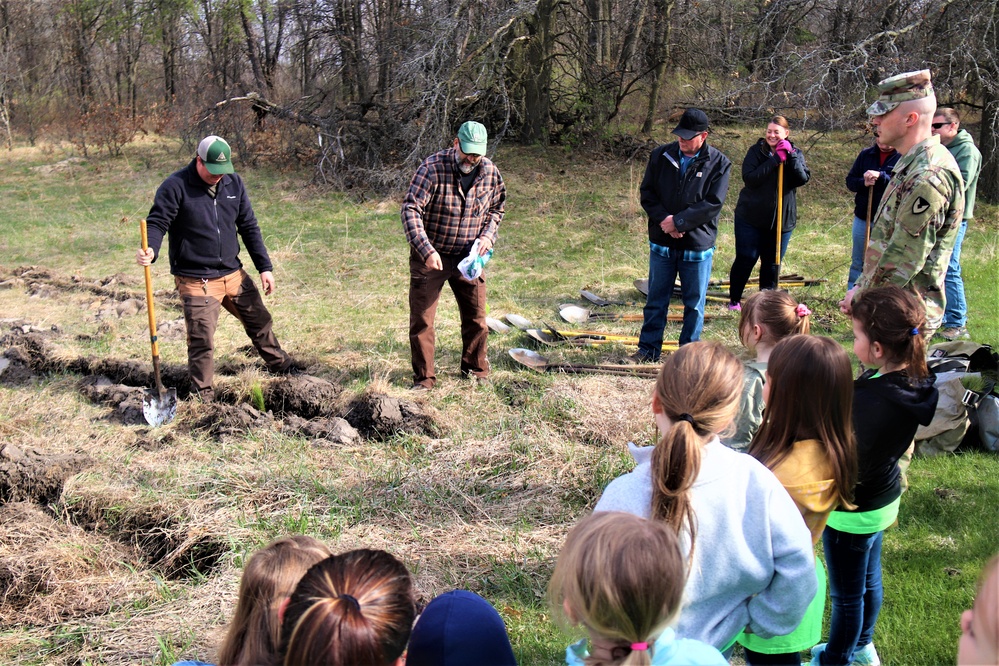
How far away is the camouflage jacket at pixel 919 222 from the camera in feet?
12.9

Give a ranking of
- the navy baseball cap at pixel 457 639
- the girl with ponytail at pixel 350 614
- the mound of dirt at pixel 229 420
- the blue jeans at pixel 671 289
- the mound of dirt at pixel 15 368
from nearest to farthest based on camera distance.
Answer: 1. the girl with ponytail at pixel 350 614
2. the navy baseball cap at pixel 457 639
3. the mound of dirt at pixel 229 420
4. the blue jeans at pixel 671 289
5. the mound of dirt at pixel 15 368

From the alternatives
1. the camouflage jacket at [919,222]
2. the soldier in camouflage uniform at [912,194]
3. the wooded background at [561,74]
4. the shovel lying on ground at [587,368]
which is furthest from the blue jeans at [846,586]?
the wooded background at [561,74]

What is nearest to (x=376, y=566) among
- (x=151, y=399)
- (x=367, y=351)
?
(x=151, y=399)

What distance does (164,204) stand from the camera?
18.5 feet

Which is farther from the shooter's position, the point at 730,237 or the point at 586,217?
the point at 586,217

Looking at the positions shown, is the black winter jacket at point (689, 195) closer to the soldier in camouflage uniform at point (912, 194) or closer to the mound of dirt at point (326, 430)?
Result: the soldier in camouflage uniform at point (912, 194)

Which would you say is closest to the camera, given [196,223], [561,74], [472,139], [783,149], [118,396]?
[472,139]

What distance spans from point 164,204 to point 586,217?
815 cm

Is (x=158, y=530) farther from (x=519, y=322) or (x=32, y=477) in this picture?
(x=519, y=322)

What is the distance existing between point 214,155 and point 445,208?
168 cm

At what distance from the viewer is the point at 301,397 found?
19.2 feet

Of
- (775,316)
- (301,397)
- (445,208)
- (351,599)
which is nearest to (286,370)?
(301,397)

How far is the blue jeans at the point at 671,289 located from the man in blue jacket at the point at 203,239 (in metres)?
3.25

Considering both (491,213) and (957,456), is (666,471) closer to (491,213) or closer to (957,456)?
Result: (957,456)
